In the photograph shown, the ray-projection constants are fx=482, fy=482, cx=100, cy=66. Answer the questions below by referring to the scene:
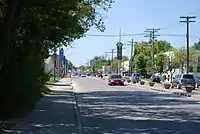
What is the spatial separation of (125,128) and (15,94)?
468cm

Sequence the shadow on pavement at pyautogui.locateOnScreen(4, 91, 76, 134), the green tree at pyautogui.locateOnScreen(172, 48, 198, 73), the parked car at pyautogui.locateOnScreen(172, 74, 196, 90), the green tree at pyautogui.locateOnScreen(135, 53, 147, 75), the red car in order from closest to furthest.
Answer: the shadow on pavement at pyautogui.locateOnScreen(4, 91, 76, 134) < the parked car at pyautogui.locateOnScreen(172, 74, 196, 90) < the red car < the green tree at pyautogui.locateOnScreen(172, 48, 198, 73) < the green tree at pyautogui.locateOnScreen(135, 53, 147, 75)

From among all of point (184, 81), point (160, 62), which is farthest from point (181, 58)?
point (184, 81)

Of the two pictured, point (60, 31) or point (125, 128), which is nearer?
point (125, 128)

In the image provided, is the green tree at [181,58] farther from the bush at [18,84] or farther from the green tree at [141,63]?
the bush at [18,84]

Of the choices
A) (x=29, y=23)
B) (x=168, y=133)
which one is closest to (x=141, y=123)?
(x=168, y=133)

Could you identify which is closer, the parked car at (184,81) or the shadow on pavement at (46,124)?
the shadow on pavement at (46,124)

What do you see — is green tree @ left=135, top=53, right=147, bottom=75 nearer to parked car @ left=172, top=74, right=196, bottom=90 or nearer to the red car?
the red car

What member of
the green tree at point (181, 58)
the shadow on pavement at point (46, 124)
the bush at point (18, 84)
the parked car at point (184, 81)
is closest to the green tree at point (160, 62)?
the green tree at point (181, 58)

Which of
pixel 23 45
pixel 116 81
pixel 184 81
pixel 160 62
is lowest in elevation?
pixel 116 81

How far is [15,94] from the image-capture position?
1803 cm

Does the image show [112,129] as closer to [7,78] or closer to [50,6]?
[7,78]

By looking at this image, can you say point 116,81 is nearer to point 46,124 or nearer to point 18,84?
point 18,84

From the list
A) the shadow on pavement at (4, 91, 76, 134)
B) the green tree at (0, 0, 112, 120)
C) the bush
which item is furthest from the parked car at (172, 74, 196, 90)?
the bush

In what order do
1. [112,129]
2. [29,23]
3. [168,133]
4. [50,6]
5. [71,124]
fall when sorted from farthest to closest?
[29,23], [50,6], [71,124], [112,129], [168,133]
